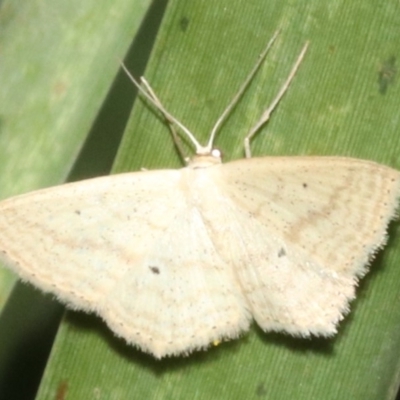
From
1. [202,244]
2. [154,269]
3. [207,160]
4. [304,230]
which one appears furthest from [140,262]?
[304,230]

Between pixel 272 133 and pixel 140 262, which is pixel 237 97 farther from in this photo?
pixel 140 262

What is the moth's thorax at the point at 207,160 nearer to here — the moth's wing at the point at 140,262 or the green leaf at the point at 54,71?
the moth's wing at the point at 140,262

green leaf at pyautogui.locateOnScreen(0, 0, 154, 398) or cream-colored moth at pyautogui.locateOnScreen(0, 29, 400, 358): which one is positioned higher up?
green leaf at pyautogui.locateOnScreen(0, 0, 154, 398)

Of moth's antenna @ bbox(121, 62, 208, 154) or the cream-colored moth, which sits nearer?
the cream-colored moth

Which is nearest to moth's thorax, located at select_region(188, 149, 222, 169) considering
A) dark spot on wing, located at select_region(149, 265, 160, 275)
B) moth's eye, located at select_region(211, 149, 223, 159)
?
moth's eye, located at select_region(211, 149, 223, 159)

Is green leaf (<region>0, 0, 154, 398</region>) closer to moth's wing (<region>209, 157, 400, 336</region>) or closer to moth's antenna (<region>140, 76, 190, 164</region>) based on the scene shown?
moth's antenna (<region>140, 76, 190, 164</region>)

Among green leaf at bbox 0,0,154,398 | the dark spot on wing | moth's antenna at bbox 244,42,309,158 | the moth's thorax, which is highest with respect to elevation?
green leaf at bbox 0,0,154,398

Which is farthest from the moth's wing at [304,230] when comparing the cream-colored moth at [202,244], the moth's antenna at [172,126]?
the moth's antenna at [172,126]

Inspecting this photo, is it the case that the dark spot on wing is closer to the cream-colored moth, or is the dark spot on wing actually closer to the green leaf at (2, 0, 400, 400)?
the cream-colored moth
